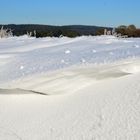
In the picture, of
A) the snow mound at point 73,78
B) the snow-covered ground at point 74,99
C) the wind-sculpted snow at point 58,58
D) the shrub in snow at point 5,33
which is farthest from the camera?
the shrub in snow at point 5,33

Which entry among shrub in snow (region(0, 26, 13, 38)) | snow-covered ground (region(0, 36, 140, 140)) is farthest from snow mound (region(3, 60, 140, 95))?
shrub in snow (region(0, 26, 13, 38))

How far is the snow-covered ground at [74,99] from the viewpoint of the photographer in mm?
2082

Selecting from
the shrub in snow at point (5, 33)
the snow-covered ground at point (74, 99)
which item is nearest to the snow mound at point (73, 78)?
the snow-covered ground at point (74, 99)

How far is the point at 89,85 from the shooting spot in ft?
7.96

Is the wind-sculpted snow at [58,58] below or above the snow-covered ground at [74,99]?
above

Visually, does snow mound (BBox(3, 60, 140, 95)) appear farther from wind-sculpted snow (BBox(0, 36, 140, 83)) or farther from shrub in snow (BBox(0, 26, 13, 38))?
shrub in snow (BBox(0, 26, 13, 38))

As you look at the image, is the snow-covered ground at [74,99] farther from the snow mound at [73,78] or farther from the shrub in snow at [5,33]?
the shrub in snow at [5,33]

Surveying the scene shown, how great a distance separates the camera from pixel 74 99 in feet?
7.66

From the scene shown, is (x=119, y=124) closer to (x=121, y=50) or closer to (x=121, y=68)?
(x=121, y=68)

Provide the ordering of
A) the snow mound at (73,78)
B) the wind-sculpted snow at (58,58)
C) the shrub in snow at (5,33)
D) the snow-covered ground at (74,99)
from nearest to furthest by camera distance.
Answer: the snow-covered ground at (74,99) < the snow mound at (73,78) < the wind-sculpted snow at (58,58) < the shrub in snow at (5,33)

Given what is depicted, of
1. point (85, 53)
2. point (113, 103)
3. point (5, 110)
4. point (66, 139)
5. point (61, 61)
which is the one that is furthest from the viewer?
point (85, 53)

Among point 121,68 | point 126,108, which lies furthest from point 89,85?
point 126,108

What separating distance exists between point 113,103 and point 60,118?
→ 11.5 inches

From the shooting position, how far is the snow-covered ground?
2.08 meters
